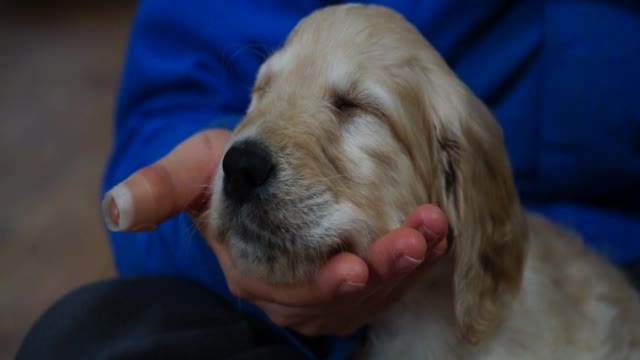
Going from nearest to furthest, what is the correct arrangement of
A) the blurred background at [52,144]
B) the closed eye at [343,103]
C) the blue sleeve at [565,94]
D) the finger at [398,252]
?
1. the finger at [398,252]
2. the closed eye at [343,103]
3. the blue sleeve at [565,94]
4. the blurred background at [52,144]

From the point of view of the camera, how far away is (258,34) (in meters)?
1.58

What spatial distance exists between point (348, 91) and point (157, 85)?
0.56 meters

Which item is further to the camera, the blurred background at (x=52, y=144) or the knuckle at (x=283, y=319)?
the blurred background at (x=52, y=144)

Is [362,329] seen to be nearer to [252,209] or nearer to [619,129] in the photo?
[252,209]

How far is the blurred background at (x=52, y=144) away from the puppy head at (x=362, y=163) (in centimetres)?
134

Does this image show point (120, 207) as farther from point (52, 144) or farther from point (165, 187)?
point (52, 144)

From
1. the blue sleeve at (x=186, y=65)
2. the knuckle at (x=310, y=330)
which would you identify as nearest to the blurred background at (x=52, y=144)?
the blue sleeve at (x=186, y=65)

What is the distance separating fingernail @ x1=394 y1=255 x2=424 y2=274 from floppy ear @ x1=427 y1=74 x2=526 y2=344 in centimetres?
16

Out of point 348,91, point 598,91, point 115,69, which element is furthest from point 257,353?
point 115,69

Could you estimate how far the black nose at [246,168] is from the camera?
98 centimetres

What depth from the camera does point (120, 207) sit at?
1.00 metres

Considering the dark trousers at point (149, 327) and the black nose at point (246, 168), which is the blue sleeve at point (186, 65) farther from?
the black nose at point (246, 168)

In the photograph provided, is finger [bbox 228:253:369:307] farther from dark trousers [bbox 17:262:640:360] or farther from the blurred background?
the blurred background

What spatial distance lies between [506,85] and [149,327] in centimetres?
77
